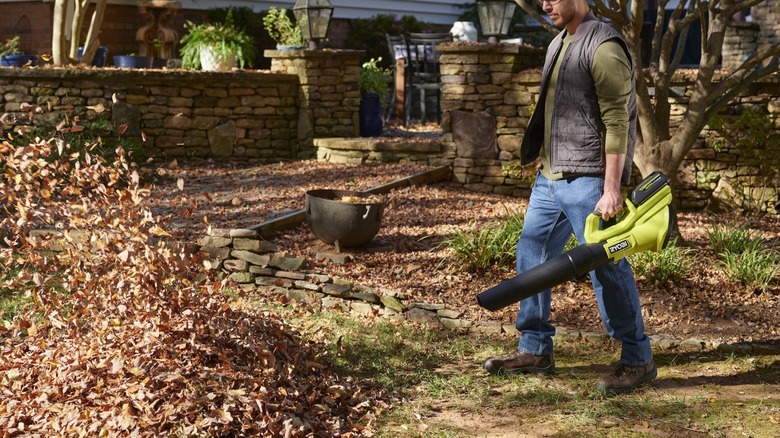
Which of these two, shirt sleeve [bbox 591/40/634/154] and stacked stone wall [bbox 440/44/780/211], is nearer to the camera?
shirt sleeve [bbox 591/40/634/154]

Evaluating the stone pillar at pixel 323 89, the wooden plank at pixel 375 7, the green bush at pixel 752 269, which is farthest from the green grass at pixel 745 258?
the wooden plank at pixel 375 7

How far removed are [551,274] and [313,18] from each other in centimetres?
715

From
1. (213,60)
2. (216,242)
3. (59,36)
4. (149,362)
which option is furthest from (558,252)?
(59,36)

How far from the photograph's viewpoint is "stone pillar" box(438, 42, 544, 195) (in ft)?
28.4

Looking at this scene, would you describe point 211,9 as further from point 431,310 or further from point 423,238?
point 431,310

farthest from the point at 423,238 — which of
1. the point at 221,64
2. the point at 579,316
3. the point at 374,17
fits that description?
the point at 374,17

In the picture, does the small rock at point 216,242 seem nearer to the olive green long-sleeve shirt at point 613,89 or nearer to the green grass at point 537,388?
the green grass at point 537,388

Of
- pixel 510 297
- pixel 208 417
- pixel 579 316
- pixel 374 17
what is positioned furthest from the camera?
pixel 374 17

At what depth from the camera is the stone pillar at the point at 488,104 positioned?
8.66 meters

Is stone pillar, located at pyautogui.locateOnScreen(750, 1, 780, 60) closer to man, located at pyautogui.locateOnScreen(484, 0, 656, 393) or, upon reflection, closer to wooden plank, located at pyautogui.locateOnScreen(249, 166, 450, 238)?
wooden plank, located at pyautogui.locateOnScreen(249, 166, 450, 238)

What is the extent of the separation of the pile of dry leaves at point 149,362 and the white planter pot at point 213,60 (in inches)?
269

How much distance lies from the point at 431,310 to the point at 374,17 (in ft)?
33.3

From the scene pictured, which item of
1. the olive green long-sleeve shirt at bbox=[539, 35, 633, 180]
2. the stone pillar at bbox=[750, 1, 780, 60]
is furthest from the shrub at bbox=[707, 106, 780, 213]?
the stone pillar at bbox=[750, 1, 780, 60]

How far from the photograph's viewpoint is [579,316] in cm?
540
